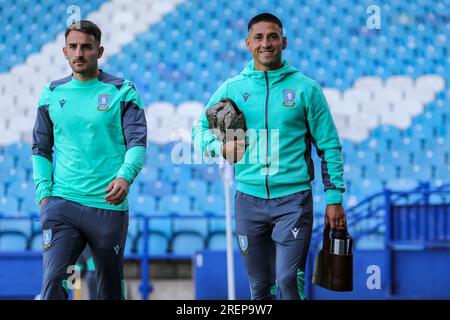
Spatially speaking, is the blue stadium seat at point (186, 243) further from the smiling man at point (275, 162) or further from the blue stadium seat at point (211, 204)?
the smiling man at point (275, 162)

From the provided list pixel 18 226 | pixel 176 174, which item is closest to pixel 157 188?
pixel 176 174

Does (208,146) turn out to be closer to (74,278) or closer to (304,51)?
(74,278)

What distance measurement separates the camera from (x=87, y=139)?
356 centimetres

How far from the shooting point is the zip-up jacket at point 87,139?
11.7 feet

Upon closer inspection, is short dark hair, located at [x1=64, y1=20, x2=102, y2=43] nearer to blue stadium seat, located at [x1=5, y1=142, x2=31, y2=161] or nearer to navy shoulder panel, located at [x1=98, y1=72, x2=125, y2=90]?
navy shoulder panel, located at [x1=98, y1=72, x2=125, y2=90]

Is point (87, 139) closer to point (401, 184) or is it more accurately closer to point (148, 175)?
point (148, 175)

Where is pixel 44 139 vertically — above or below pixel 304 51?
below

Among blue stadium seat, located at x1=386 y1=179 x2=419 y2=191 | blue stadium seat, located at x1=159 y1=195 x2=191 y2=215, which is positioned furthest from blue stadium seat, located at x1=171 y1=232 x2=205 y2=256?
blue stadium seat, located at x1=386 y1=179 x2=419 y2=191

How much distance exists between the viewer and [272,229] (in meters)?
3.52

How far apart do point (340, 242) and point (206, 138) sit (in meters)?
0.77
